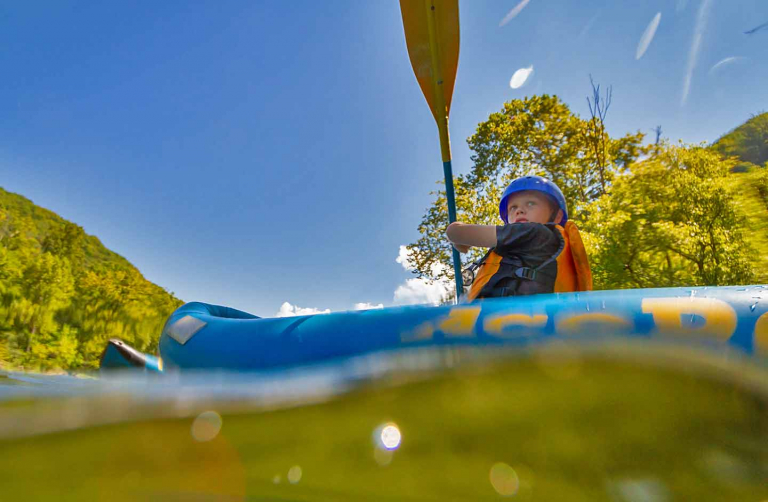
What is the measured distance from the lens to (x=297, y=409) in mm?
708

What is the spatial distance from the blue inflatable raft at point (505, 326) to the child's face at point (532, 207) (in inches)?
46.7

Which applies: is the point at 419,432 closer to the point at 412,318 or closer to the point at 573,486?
the point at 573,486

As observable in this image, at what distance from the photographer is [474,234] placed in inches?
73.4

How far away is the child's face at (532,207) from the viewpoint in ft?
7.21

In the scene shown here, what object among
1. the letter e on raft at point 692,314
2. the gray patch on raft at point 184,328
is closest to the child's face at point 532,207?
the letter e on raft at point 692,314

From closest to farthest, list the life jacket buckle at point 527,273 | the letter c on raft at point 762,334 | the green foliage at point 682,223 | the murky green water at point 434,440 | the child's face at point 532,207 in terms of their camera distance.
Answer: the murky green water at point 434,440, the letter c on raft at point 762,334, the life jacket buckle at point 527,273, the child's face at point 532,207, the green foliage at point 682,223

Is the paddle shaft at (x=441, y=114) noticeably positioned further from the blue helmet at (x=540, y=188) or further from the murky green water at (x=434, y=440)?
the murky green water at (x=434, y=440)

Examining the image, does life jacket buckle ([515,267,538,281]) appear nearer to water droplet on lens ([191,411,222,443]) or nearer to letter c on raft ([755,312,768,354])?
letter c on raft ([755,312,768,354])

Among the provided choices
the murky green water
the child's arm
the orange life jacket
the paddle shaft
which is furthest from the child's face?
the murky green water

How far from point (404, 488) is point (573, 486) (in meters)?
0.27

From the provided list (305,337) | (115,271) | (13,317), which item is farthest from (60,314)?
(305,337)

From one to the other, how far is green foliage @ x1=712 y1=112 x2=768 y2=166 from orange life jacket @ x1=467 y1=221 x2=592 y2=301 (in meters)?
5.23

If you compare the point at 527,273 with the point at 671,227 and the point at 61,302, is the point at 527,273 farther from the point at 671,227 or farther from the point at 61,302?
the point at 61,302

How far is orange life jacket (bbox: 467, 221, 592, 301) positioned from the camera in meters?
1.77
